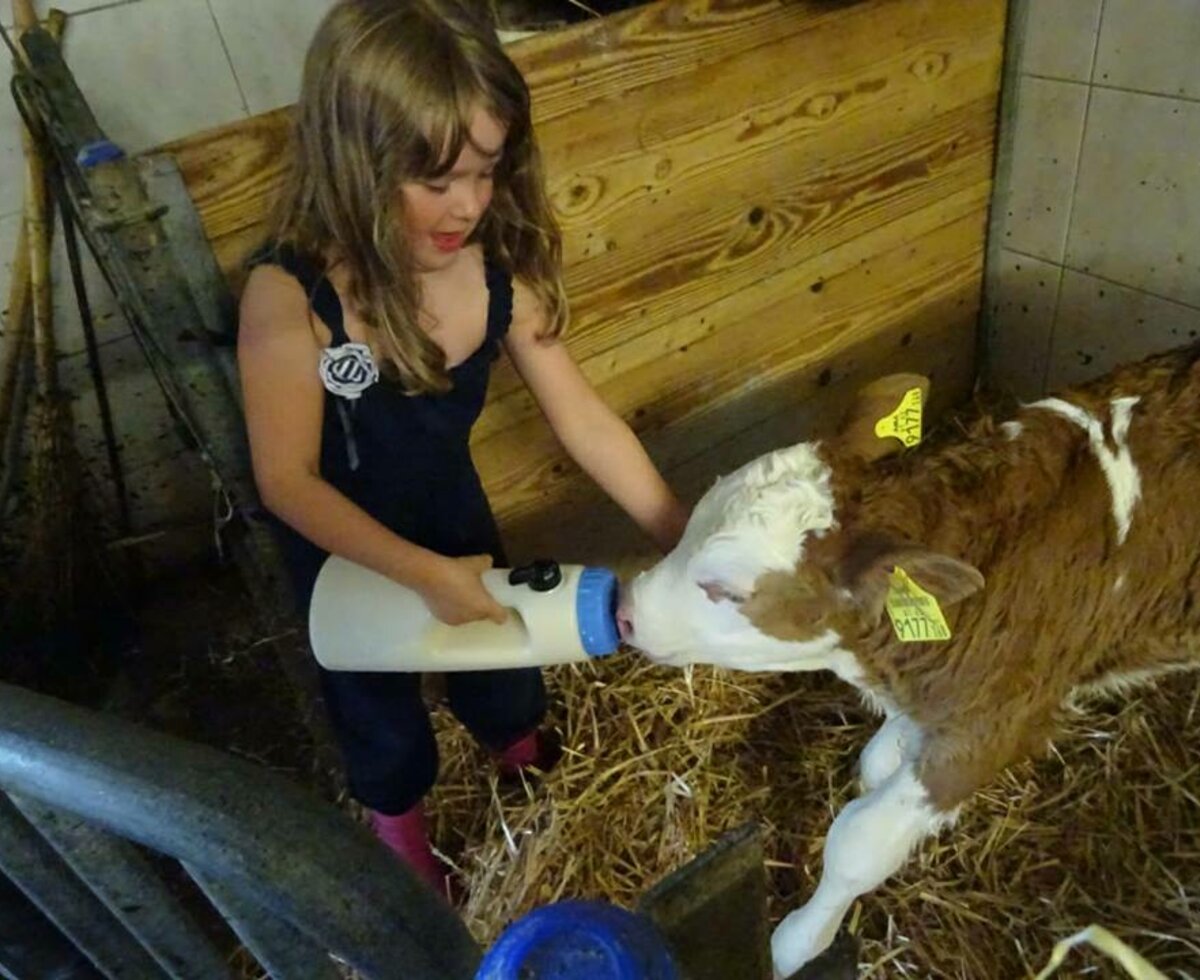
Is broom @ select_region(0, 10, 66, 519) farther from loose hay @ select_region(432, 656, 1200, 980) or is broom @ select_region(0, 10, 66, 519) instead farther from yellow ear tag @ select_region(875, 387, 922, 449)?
yellow ear tag @ select_region(875, 387, 922, 449)

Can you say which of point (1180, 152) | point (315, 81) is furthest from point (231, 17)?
point (1180, 152)

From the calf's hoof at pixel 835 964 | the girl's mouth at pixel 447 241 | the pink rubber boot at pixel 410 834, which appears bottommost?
the pink rubber boot at pixel 410 834

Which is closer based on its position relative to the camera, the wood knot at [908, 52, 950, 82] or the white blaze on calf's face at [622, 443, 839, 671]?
the white blaze on calf's face at [622, 443, 839, 671]

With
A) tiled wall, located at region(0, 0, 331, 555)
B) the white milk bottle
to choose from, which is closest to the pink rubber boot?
the white milk bottle

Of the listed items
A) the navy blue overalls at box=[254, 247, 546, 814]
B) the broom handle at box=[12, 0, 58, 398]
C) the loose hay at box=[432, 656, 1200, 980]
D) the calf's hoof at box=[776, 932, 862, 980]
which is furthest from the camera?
the broom handle at box=[12, 0, 58, 398]

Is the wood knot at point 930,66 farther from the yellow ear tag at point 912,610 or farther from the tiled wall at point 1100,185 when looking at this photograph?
the yellow ear tag at point 912,610

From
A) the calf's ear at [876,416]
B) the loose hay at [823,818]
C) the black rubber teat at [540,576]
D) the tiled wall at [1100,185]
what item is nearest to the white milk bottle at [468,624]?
the black rubber teat at [540,576]

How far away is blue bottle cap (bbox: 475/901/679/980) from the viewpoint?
0.49 meters

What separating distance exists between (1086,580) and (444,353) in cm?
96

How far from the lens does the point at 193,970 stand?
70 cm

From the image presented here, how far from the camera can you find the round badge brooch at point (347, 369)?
1.30 m

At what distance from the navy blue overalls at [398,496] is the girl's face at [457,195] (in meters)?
0.14

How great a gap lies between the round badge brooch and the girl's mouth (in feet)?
0.52

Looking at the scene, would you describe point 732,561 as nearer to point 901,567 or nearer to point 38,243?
point 901,567
